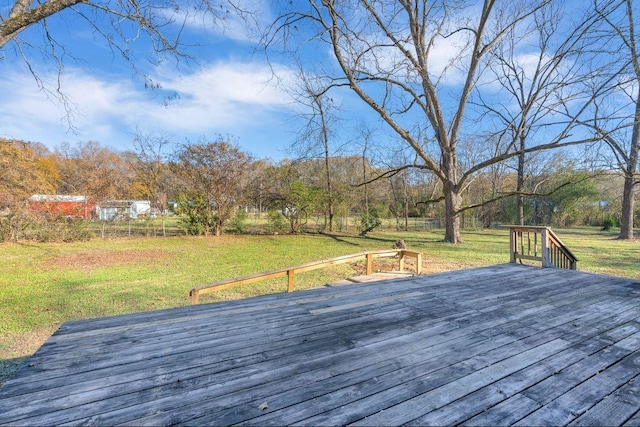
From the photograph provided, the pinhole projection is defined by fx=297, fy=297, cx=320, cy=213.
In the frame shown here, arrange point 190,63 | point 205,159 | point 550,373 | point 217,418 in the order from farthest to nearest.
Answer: point 205,159 → point 190,63 → point 550,373 → point 217,418

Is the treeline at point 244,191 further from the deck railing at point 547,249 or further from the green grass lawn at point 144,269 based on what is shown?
the deck railing at point 547,249

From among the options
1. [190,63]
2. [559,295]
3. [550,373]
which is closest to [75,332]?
[550,373]

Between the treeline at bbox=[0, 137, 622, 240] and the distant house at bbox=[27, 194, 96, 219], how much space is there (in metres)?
0.25

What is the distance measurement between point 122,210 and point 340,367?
13.9m

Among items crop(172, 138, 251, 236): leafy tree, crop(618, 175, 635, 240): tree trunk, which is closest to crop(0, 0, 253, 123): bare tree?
crop(172, 138, 251, 236): leafy tree

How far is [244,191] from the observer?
1425cm

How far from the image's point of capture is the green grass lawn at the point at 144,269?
4.32 metres

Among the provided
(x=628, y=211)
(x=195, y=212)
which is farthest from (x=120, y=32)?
(x=628, y=211)

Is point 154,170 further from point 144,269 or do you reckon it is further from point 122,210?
point 144,269

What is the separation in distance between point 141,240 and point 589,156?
53.3ft

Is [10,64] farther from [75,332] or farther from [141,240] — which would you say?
[141,240]

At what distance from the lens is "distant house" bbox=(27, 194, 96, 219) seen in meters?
10.0

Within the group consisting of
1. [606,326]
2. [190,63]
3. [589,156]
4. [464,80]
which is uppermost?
[464,80]

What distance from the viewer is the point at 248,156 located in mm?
13875
